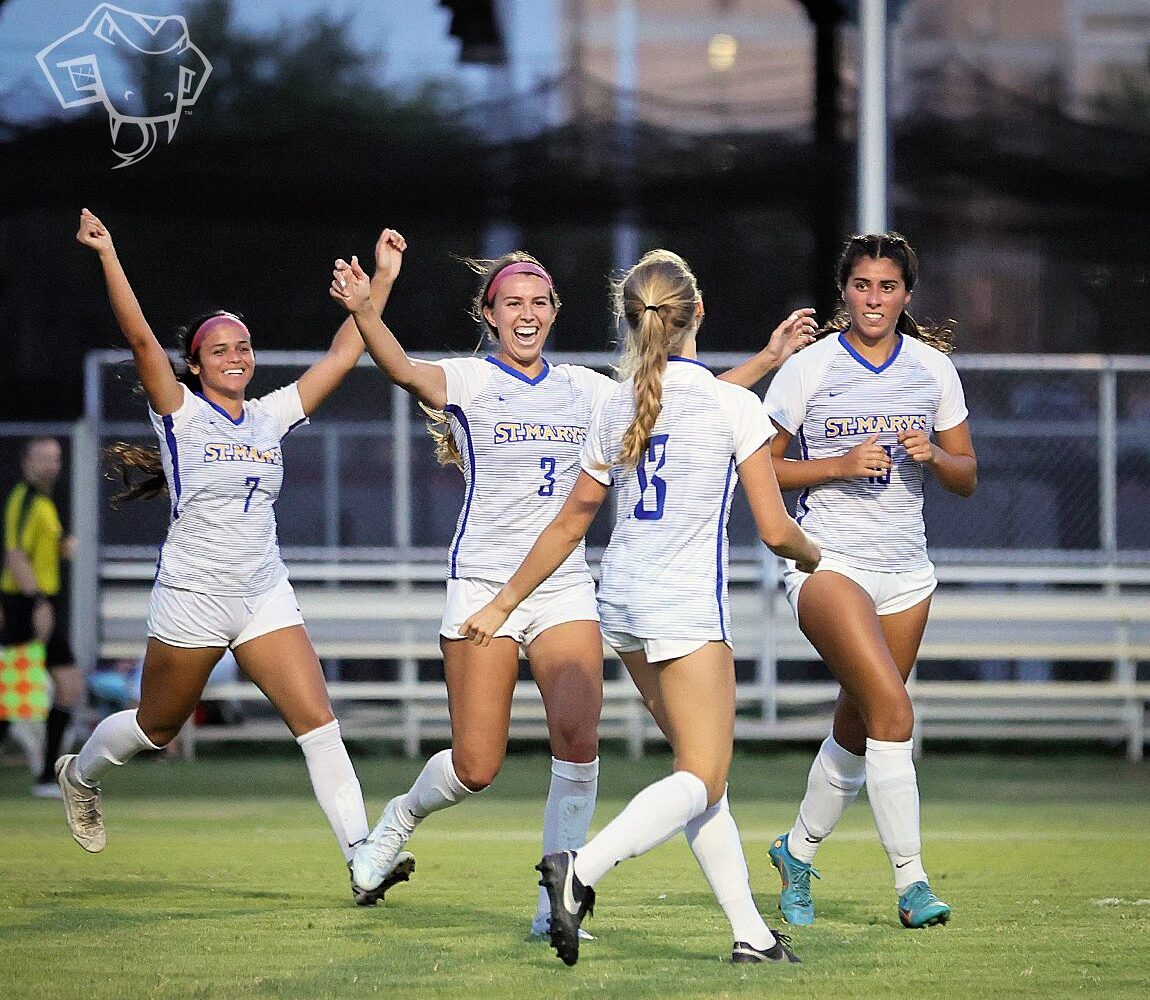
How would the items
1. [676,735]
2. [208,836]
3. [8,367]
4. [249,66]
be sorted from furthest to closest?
[249,66]
[8,367]
[208,836]
[676,735]

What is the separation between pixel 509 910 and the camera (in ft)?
20.6

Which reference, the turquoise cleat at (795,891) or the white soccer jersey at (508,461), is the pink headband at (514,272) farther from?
the turquoise cleat at (795,891)

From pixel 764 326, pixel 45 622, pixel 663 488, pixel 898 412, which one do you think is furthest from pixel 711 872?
pixel 764 326

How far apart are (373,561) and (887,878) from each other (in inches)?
250

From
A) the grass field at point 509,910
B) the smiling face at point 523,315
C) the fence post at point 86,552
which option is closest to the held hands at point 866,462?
the smiling face at point 523,315

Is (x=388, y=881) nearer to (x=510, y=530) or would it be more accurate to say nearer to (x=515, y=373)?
(x=510, y=530)

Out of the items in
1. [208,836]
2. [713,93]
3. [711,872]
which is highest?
[713,93]

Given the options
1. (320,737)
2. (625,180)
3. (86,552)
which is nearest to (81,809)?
(320,737)

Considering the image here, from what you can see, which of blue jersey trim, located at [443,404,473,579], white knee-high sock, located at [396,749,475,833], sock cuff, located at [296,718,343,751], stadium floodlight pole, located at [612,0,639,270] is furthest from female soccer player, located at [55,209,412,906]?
stadium floodlight pole, located at [612,0,639,270]

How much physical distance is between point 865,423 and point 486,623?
156cm

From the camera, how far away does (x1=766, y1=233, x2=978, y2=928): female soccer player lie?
576 cm

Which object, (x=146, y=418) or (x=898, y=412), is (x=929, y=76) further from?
(x=898, y=412)

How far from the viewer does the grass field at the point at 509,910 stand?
5008 millimetres

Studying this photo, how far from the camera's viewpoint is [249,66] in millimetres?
14930
